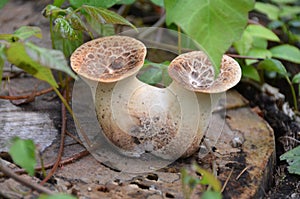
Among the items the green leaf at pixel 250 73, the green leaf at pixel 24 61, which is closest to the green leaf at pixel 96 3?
the green leaf at pixel 24 61

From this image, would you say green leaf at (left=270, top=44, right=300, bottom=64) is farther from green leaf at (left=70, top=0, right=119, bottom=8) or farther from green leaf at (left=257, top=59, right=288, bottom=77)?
green leaf at (left=70, top=0, right=119, bottom=8)

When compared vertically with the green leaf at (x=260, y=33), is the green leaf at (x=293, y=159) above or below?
below

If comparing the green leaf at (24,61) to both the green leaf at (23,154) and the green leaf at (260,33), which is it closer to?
the green leaf at (23,154)

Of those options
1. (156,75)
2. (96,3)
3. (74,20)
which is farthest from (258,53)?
(74,20)

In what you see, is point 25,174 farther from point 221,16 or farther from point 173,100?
point 221,16

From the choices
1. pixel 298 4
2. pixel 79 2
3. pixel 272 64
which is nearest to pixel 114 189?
pixel 79 2

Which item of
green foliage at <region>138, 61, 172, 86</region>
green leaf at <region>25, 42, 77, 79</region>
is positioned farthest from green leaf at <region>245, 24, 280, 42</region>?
green leaf at <region>25, 42, 77, 79</region>
